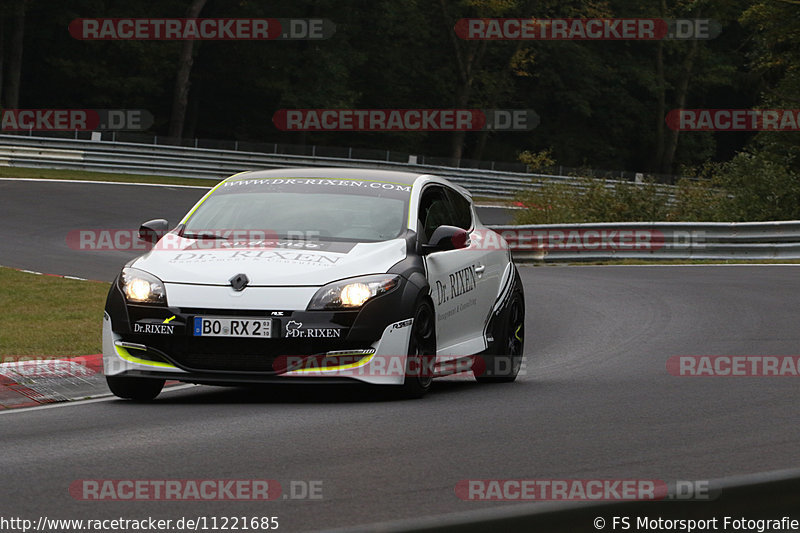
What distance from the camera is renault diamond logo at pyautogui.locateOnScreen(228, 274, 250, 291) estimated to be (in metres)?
8.45

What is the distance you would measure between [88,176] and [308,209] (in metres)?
31.4

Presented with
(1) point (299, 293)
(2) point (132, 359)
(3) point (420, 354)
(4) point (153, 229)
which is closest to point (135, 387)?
(2) point (132, 359)

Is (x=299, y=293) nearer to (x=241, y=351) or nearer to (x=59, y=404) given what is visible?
(x=241, y=351)

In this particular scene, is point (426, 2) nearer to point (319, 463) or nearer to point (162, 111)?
point (162, 111)

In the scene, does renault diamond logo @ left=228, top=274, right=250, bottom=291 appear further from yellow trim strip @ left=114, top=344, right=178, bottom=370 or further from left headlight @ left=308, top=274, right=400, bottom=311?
yellow trim strip @ left=114, top=344, right=178, bottom=370

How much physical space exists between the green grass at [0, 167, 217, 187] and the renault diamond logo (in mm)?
29402

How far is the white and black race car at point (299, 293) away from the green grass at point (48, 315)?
214 cm

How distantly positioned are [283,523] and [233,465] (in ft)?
4.18

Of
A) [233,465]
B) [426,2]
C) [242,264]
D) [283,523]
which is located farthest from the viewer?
[426,2]

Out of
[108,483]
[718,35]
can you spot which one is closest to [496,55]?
[718,35]

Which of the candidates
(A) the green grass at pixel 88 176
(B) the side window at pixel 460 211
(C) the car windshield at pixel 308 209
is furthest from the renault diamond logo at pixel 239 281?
(A) the green grass at pixel 88 176

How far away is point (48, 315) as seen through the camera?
14086mm

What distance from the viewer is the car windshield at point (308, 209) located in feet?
31.1

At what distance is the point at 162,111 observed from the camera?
64.0 m
